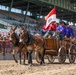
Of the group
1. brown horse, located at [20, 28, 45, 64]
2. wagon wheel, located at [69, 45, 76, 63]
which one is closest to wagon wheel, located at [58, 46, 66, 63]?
wagon wheel, located at [69, 45, 76, 63]

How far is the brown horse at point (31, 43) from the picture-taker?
13452mm

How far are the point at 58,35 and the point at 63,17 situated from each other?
162 feet

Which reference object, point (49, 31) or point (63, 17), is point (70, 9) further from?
point (49, 31)

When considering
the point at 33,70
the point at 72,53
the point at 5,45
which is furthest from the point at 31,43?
the point at 5,45

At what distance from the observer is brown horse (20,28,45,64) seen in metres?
13.5

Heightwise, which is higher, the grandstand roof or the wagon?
the grandstand roof

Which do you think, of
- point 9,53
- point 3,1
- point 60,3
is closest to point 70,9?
point 60,3

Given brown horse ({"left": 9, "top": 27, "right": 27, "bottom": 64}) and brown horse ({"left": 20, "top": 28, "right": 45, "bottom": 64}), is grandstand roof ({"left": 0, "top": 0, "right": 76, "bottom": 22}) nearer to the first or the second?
brown horse ({"left": 20, "top": 28, "right": 45, "bottom": 64})

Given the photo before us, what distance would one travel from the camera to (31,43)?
13664mm

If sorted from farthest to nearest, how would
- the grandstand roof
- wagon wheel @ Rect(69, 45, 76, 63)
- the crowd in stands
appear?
the grandstand roof < the crowd in stands < wagon wheel @ Rect(69, 45, 76, 63)

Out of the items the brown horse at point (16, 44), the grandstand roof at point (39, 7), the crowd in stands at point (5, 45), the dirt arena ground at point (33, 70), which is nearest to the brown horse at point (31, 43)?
the brown horse at point (16, 44)

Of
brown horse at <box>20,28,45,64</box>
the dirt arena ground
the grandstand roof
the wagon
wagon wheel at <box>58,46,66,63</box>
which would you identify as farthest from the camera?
the grandstand roof

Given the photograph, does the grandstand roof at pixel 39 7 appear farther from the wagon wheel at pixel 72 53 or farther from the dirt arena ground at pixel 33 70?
the dirt arena ground at pixel 33 70

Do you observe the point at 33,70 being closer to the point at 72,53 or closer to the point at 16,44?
the point at 16,44
